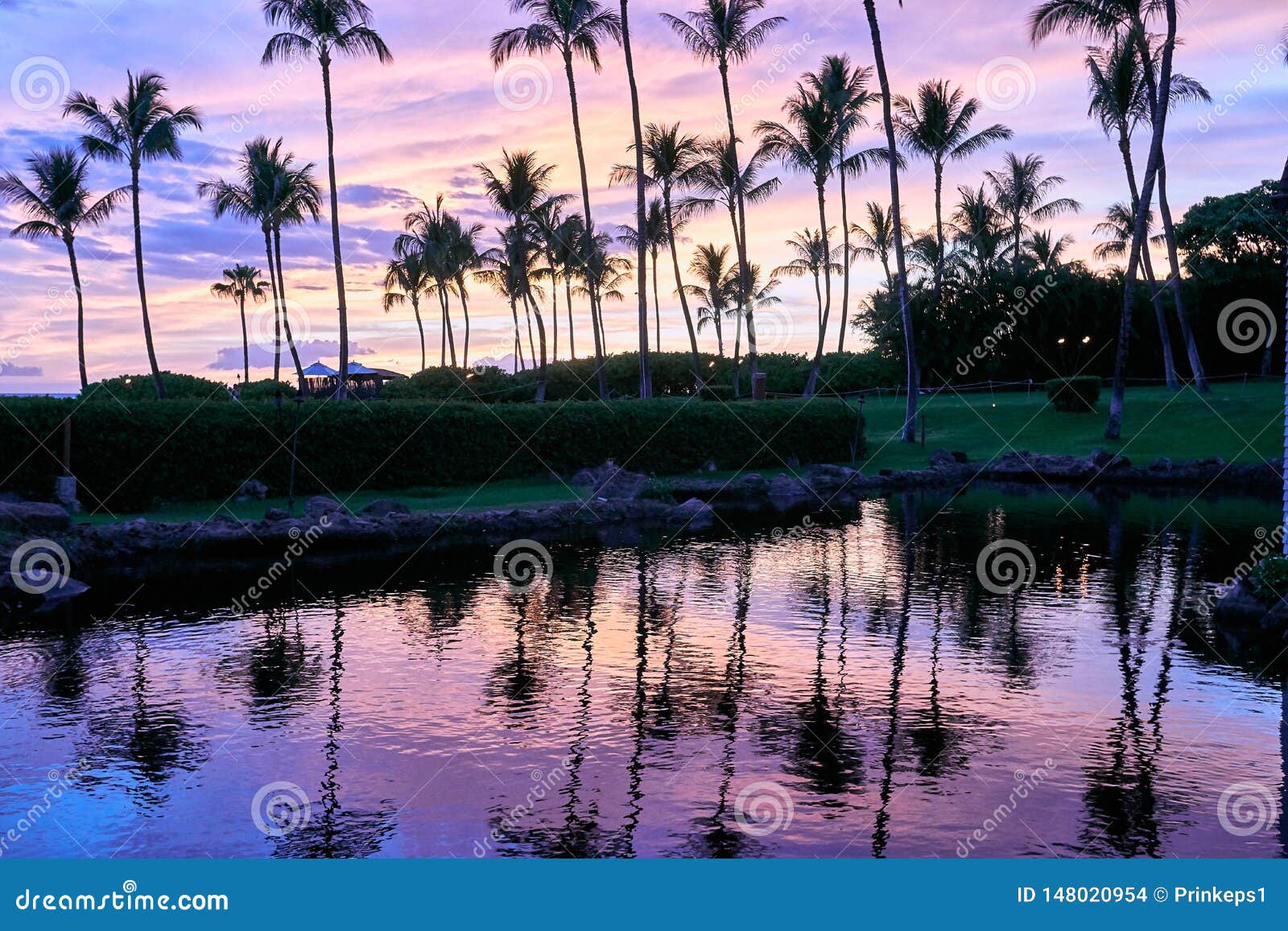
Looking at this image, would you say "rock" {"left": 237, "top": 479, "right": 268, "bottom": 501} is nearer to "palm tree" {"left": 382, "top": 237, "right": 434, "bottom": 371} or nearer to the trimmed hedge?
the trimmed hedge

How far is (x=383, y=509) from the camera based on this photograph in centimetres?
2642

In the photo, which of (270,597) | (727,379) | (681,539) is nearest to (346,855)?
(270,597)

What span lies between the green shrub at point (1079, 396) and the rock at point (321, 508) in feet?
116

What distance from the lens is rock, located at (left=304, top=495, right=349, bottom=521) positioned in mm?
24938

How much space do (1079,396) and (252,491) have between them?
3613cm

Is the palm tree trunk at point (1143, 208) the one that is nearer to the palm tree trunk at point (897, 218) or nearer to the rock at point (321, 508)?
the palm tree trunk at point (897, 218)

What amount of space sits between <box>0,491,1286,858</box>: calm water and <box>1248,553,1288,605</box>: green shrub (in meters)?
1.09

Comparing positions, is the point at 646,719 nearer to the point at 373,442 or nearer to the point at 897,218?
the point at 373,442

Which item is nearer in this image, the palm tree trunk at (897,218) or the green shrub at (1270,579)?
the green shrub at (1270,579)

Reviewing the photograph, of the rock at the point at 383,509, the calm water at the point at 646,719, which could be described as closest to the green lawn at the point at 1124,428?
the rock at the point at 383,509

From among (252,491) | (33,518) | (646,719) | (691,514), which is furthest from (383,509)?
(646,719)

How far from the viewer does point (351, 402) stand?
3152cm

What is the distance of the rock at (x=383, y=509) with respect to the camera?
26156 mm

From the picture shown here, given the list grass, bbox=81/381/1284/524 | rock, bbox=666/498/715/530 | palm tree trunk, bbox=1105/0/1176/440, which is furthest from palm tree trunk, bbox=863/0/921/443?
rock, bbox=666/498/715/530
